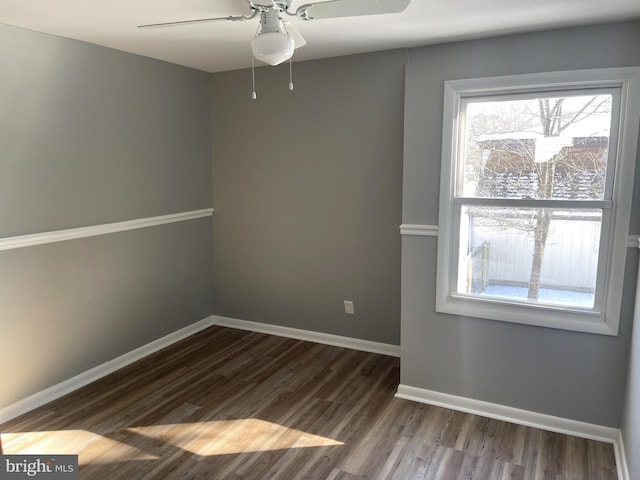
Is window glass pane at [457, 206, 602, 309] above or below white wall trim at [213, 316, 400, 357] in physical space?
above

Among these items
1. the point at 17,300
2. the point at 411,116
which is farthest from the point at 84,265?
the point at 411,116

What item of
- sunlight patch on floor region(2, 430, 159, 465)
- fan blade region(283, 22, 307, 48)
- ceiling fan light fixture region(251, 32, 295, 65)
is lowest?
sunlight patch on floor region(2, 430, 159, 465)

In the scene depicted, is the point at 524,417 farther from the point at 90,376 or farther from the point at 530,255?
the point at 90,376

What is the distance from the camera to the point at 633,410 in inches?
91.2

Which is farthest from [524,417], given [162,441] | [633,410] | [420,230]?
[162,441]

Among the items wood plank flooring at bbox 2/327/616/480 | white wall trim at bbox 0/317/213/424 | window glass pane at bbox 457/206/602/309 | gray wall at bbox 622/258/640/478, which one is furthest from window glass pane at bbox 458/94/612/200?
white wall trim at bbox 0/317/213/424

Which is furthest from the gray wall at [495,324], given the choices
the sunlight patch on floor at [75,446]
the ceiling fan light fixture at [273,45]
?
the sunlight patch on floor at [75,446]

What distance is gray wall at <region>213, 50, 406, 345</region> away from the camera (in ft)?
11.9

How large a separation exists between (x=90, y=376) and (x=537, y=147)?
3.32 m

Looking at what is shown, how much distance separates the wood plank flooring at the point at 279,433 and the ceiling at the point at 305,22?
2.30 meters

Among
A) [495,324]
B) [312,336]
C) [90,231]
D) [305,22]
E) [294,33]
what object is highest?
[305,22]

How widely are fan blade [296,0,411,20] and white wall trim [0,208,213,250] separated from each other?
6.83 ft

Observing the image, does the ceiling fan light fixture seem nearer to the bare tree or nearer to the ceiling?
the ceiling

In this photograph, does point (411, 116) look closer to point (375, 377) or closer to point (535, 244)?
point (535, 244)
